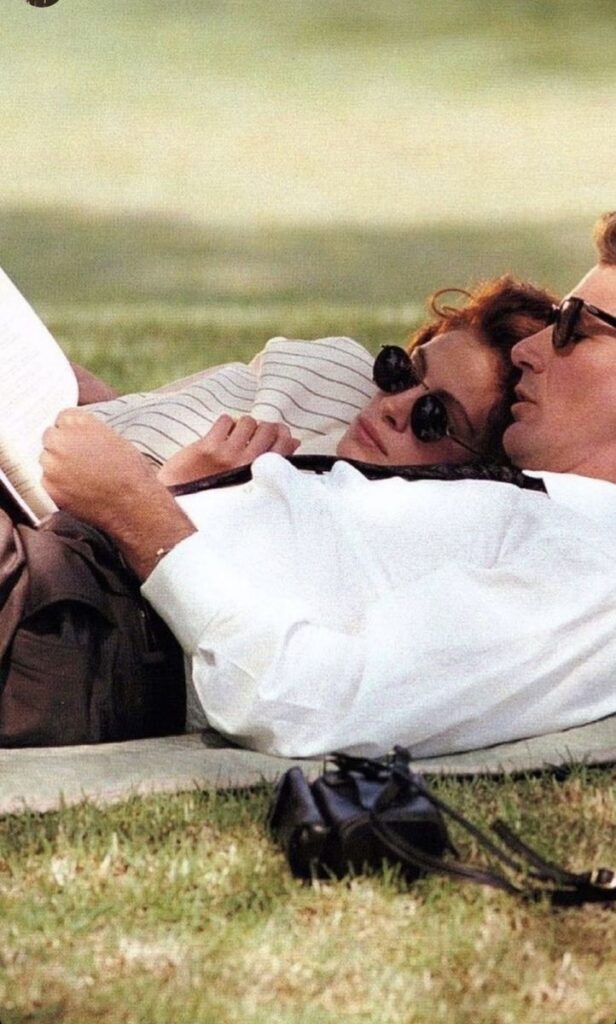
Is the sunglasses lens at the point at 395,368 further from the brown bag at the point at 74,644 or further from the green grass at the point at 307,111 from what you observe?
the green grass at the point at 307,111

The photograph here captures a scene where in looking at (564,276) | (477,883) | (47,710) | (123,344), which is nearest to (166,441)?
(47,710)

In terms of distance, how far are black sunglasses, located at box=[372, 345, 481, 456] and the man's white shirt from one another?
629mm

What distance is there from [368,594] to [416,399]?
981 mm

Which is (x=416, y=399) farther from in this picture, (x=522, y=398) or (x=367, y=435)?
(x=522, y=398)

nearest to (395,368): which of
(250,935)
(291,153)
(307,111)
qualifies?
(250,935)

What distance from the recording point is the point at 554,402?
374 centimetres

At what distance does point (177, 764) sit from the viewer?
2.95 metres

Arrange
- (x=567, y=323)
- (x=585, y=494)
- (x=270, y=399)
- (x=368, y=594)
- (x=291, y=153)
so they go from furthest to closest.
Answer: (x=291, y=153) → (x=270, y=399) → (x=567, y=323) → (x=585, y=494) → (x=368, y=594)

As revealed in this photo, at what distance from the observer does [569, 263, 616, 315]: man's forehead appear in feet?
12.6

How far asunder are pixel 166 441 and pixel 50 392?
0.68 m

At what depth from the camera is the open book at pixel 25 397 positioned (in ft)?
10.9

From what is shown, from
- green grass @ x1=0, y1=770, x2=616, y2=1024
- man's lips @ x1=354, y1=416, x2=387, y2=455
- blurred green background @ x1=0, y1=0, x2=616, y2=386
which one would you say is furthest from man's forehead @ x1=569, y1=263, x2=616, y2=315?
blurred green background @ x1=0, y1=0, x2=616, y2=386

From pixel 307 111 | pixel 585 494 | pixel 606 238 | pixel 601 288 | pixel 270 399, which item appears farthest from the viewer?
pixel 307 111

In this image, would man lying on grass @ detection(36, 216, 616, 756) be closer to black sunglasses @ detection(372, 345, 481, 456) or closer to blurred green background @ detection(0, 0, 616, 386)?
black sunglasses @ detection(372, 345, 481, 456)
